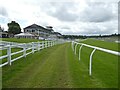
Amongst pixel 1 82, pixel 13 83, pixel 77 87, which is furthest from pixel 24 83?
pixel 77 87

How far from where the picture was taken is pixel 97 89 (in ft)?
18.8

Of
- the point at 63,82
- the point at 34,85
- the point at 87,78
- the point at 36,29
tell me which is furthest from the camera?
the point at 36,29

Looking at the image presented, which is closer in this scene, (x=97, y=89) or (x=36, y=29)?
(x=97, y=89)

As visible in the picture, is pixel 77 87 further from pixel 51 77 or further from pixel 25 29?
pixel 25 29

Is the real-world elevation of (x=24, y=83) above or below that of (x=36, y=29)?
below

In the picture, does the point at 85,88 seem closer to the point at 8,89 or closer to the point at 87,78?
the point at 87,78

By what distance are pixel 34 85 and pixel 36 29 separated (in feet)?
308

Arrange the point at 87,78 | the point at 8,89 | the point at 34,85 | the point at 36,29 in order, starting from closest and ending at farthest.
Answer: the point at 8,89 < the point at 34,85 < the point at 87,78 < the point at 36,29

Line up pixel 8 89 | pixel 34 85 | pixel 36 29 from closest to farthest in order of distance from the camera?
pixel 8 89 < pixel 34 85 < pixel 36 29

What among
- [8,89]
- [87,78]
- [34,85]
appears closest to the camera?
[8,89]

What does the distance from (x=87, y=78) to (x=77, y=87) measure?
1370mm

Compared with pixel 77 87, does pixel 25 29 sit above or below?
above

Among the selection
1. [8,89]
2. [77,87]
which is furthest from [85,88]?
[8,89]

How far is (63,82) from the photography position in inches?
256
